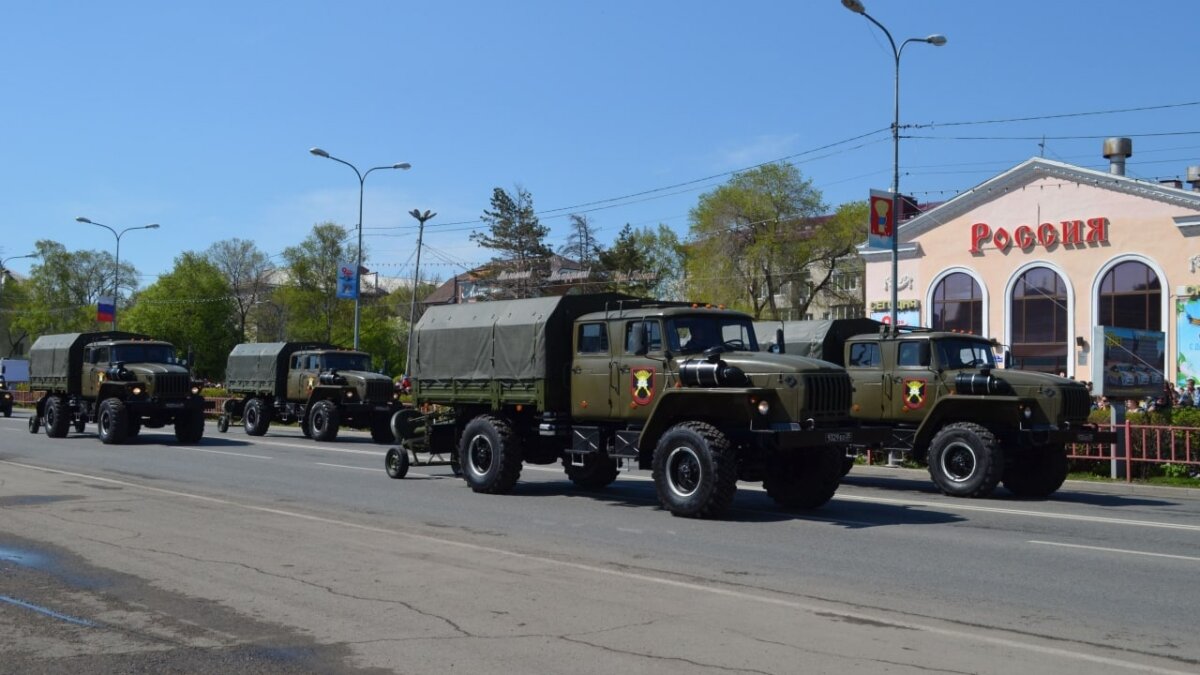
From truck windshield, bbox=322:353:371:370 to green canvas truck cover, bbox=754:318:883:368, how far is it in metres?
15.6

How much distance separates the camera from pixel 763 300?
6475 centimetres

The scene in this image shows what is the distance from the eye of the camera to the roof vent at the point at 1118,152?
4498 centimetres

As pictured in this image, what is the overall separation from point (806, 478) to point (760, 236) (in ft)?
154

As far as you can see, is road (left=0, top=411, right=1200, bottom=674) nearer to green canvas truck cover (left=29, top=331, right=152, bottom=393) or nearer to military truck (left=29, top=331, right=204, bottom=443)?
military truck (left=29, top=331, right=204, bottom=443)

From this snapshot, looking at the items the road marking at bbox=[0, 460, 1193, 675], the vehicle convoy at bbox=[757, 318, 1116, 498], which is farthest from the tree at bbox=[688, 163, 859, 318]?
the road marking at bbox=[0, 460, 1193, 675]

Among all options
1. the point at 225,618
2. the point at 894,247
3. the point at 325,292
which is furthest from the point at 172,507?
the point at 325,292

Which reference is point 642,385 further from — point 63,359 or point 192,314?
point 192,314

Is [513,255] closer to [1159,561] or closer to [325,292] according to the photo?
[325,292]

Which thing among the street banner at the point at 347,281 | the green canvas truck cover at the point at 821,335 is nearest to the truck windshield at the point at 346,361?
the street banner at the point at 347,281

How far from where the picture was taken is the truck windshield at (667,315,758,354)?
1402cm

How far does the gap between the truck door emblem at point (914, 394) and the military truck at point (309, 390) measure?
53.8 ft

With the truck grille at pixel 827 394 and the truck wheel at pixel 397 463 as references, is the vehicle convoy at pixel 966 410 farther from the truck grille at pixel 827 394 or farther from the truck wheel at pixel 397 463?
the truck wheel at pixel 397 463

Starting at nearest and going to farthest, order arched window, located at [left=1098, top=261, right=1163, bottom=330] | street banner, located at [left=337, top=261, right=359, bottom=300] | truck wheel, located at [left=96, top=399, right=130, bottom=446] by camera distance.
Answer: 1. truck wheel, located at [left=96, top=399, right=130, bottom=446]
2. arched window, located at [left=1098, top=261, right=1163, bottom=330]
3. street banner, located at [left=337, top=261, right=359, bottom=300]

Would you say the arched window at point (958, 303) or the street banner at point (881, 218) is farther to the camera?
the arched window at point (958, 303)
